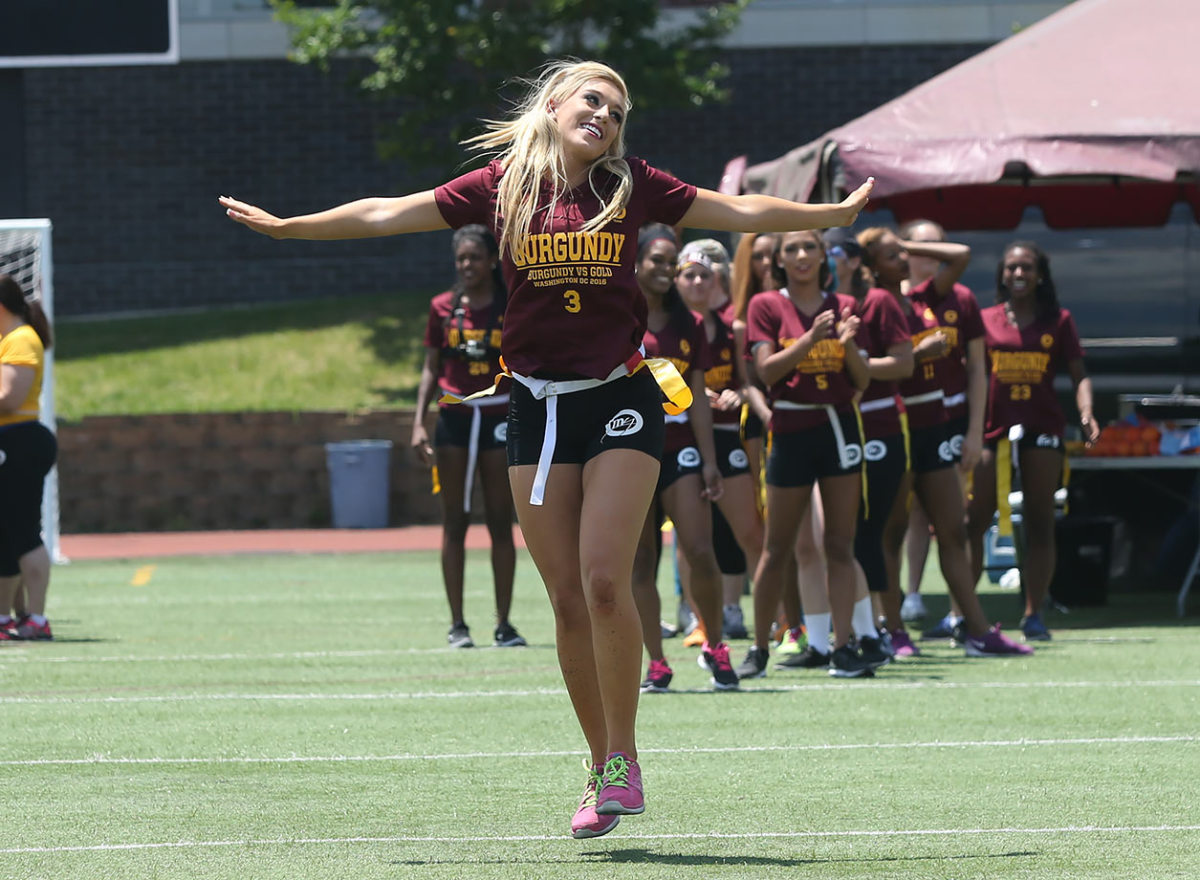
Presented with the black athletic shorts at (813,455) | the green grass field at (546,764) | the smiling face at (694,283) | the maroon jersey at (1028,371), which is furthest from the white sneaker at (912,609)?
the black athletic shorts at (813,455)

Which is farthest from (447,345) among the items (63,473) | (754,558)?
(63,473)

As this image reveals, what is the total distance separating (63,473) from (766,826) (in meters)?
16.0

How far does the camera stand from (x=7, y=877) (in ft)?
15.8

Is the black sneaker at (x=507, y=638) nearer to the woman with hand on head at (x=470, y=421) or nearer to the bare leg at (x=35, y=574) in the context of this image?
the woman with hand on head at (x=470, y=421)

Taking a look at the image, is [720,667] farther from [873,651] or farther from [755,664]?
[873,651]

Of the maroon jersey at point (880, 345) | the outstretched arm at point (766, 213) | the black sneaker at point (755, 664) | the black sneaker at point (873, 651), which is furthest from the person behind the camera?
the black sneaker at point (873, 651)

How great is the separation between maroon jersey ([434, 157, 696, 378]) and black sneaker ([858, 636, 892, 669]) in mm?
4238

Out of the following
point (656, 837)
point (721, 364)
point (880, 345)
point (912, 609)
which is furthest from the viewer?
point (912, 609)

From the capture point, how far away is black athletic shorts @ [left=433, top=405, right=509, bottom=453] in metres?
10.1

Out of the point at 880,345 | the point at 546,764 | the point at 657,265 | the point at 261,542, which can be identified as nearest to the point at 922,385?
the point at 880,345

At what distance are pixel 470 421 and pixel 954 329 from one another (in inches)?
102

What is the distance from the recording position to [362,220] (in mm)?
5367

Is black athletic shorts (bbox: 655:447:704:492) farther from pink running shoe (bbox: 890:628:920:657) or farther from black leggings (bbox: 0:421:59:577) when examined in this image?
black leggings (bbox: 0:421:59:577)

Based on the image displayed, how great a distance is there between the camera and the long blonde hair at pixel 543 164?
5.32m
